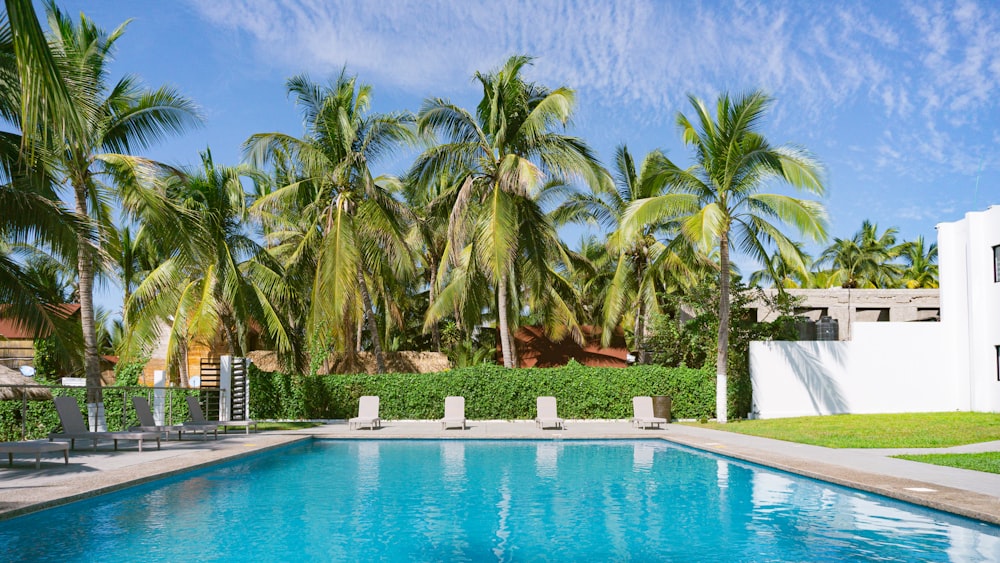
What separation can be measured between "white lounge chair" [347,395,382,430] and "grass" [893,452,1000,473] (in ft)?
37.6

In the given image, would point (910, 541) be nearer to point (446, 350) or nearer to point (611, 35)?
point (611, 35)

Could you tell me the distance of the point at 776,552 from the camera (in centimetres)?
666

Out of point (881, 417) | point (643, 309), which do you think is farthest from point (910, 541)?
point (643, 309)

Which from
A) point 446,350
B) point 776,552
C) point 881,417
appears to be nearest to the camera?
point 776,552

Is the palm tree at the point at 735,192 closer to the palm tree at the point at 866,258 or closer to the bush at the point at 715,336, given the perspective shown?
the bush at the point at 715,336

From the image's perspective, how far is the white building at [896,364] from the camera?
1955cm

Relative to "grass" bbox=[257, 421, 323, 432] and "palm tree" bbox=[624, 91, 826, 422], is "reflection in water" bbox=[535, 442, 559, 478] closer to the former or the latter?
"palm tree" bbox=[624, 91, 826, 422]

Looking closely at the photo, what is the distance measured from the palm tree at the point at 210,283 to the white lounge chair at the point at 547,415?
6813mm

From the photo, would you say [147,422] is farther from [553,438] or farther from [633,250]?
[633,250]

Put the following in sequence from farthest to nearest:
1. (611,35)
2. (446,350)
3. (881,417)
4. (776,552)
Result: (446,350)
(881,417)
(611,35)
(776,552)

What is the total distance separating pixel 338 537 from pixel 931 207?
79.2 ft

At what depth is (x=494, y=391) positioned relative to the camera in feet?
65.5

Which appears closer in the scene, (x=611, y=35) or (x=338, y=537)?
(x=338, y=537)

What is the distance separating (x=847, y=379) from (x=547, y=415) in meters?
8.24
